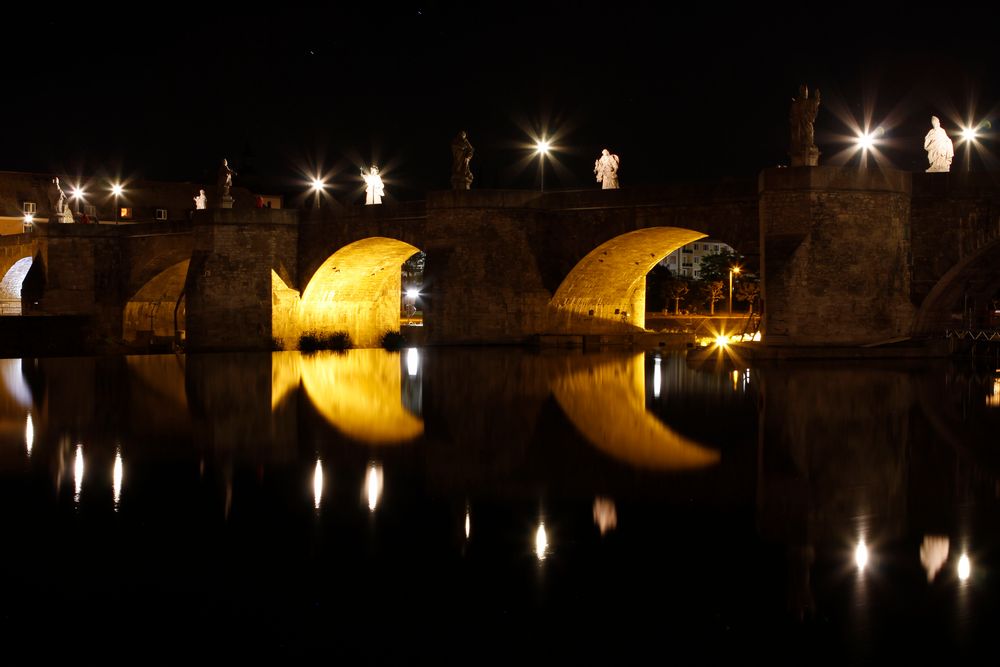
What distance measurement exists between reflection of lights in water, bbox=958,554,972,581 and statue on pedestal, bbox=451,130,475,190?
84.8ft

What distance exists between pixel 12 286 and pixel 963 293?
4290cm

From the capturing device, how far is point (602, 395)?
56.2 feet

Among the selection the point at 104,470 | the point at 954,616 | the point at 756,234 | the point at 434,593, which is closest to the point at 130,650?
the point at 434,593

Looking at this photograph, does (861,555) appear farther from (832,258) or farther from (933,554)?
(832,258)

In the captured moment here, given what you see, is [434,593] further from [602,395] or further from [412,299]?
[412,299]

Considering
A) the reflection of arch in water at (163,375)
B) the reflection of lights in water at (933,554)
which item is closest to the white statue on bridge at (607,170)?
the reflection of arch in water at (163,375)

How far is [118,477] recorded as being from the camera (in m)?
9.86

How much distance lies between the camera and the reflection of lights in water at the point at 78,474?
909cm

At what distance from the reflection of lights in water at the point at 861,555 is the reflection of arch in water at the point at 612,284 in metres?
21.7

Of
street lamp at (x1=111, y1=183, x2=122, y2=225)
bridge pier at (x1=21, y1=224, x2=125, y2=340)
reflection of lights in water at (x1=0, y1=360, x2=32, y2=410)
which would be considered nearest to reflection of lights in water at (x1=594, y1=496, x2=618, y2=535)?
reflection of lights in water at (x1=0, y1=360, x2=32, y2=410)

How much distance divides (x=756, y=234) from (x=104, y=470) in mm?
19890

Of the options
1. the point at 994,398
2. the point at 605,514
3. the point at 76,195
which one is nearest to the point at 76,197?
the point at 76,195

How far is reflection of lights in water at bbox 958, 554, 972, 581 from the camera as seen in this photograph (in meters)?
6.45

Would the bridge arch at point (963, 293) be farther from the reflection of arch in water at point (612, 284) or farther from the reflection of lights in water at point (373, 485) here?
the reflection of lights in water at point (373, 485)
